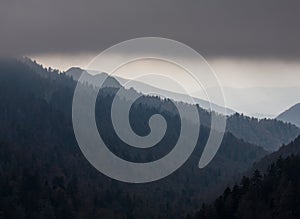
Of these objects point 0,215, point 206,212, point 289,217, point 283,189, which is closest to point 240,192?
point 206,212

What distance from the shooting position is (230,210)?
124 m

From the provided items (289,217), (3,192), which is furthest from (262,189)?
(3,192)

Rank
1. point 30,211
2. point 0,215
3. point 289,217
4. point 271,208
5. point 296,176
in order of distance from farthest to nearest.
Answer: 1. point 30,211
2. point 0,215
3. point 296,176
4. point 271,208
5. point 289,217

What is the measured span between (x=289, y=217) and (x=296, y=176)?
18.7 metres

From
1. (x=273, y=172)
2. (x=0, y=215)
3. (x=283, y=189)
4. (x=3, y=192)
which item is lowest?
(x=283, y=189)

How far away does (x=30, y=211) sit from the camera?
190 metres

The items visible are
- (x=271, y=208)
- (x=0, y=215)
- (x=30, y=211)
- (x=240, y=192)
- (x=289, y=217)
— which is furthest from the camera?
(x=30, y=211)

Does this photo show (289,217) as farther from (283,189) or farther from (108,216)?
(108,216)

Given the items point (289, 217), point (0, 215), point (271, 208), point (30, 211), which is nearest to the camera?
point (289, 217)

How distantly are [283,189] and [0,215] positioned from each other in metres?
86.1

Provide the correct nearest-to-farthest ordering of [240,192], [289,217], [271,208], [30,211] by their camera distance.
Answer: [289,217] → [271,208] → [240,192] → [30,211]

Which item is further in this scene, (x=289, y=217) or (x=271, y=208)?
(x=271, y=208)

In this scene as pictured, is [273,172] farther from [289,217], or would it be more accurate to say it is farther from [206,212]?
[289,217]

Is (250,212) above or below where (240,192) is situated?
below
